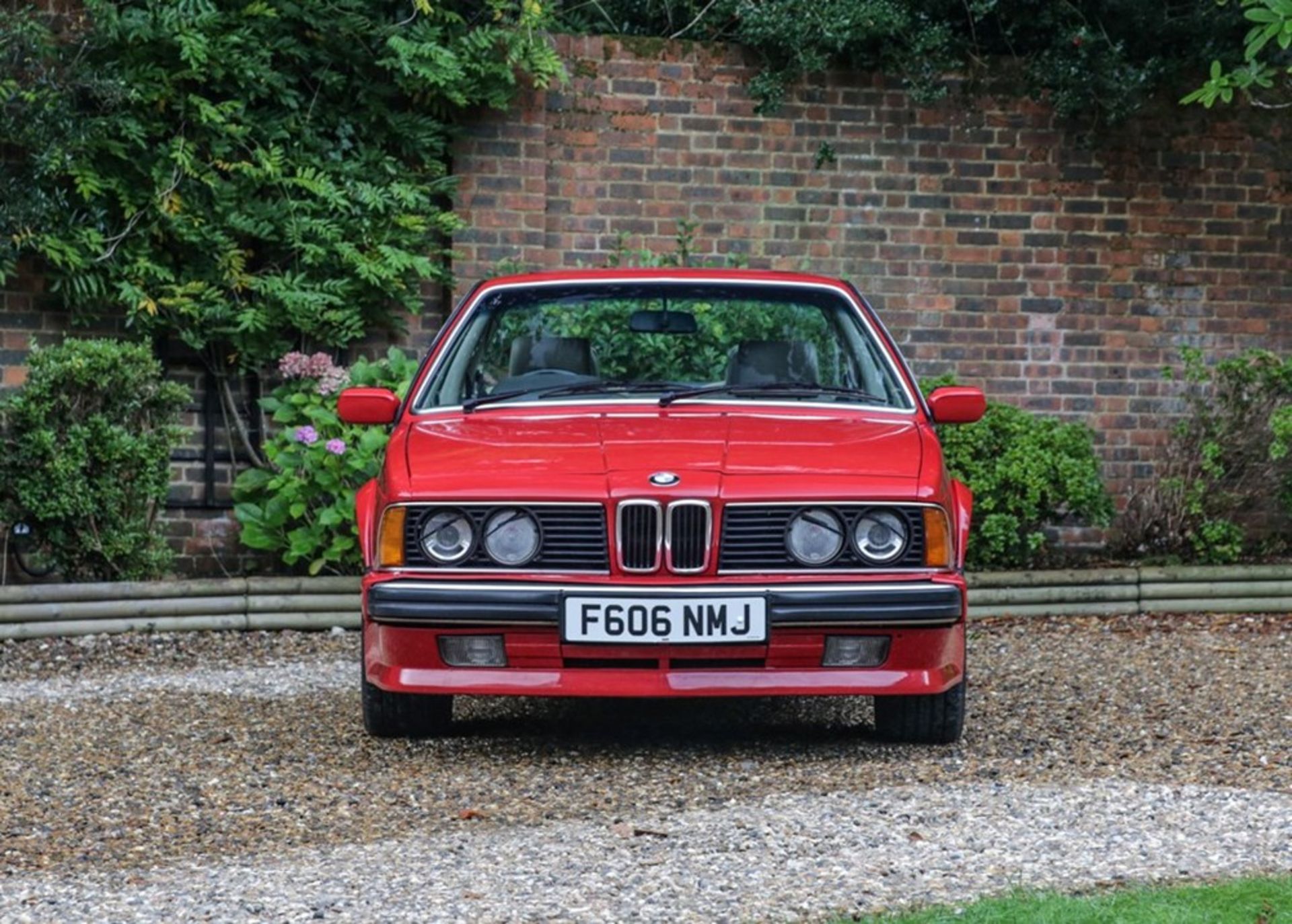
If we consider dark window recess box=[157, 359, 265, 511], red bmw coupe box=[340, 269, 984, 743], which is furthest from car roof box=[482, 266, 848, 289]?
dark window recess box=[157, 359, 265, 511]

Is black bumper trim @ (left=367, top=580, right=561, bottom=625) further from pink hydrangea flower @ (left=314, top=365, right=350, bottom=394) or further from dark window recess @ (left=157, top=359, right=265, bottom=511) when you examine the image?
dark window recess @ (left=157, top=359, right=265, bottom=511)

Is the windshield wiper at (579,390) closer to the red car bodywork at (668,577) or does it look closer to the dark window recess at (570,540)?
the red car bodywork at (668,577)

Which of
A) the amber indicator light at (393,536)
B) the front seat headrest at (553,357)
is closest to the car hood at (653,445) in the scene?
the amber indicator light at (393,536)

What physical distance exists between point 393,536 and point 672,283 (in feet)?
5.81

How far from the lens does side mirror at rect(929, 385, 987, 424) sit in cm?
722

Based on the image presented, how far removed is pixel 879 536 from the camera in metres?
6.39

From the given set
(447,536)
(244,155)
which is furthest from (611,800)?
(244,155)

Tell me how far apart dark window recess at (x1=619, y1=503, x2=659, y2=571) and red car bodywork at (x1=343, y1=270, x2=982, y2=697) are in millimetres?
33

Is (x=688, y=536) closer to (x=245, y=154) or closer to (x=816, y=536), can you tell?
(x=816, y=536)

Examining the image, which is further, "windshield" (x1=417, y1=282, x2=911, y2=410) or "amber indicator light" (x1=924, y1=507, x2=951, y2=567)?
"windshield" (x1=417, y1=282, x2=911, y2=410)

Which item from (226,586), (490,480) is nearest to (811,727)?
(490,480)

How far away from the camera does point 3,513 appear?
10.3 meters

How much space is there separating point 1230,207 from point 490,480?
7630mm

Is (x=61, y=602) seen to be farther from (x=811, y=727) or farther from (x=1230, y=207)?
(x=1230, y=207)
